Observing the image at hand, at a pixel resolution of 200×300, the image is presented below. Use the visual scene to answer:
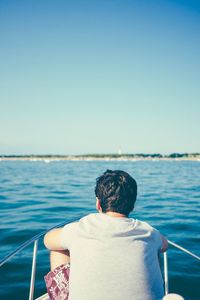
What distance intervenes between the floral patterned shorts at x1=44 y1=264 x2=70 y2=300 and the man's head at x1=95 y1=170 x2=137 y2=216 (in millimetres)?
697

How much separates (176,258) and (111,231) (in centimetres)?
492

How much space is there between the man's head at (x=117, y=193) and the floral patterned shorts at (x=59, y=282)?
0.70 m

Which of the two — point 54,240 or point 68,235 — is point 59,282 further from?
point 68,235

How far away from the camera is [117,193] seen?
202 cm

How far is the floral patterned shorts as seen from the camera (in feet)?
7.47

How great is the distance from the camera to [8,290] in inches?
186

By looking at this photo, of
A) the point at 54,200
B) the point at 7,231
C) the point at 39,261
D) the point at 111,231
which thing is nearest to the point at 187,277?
the point at 39,261

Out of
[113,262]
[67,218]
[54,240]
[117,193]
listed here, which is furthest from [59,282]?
[67,218]

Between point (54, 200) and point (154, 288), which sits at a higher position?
point (154, 288)

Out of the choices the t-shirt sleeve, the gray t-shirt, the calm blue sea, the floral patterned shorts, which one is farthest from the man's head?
the calm blue sea

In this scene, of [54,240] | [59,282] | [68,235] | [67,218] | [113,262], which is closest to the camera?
[113,262]

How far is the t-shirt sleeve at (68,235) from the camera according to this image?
195cm

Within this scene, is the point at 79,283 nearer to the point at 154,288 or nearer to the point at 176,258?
the point at 154,288

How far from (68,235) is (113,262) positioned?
39 cm
